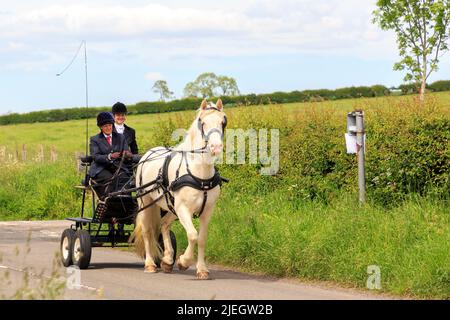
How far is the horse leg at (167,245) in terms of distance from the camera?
570 inches

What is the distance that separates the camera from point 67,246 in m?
15.3

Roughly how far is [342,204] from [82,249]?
4.15m

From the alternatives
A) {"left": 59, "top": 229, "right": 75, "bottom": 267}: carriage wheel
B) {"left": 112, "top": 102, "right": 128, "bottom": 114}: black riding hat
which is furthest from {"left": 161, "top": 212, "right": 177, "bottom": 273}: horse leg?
{"left": 112, "top": 102, "right": 128, "bottom": 114}: black riding hat

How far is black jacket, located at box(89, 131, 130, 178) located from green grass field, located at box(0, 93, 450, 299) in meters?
2.31

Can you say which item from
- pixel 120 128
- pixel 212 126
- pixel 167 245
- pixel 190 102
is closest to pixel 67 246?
pixel 167 245

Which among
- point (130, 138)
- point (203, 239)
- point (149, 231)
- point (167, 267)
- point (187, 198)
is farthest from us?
point (130, 138)

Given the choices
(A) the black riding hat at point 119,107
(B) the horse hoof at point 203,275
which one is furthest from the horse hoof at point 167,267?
(A) the black riding hat at point 119,107

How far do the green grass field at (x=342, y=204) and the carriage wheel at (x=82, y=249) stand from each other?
2.27 m

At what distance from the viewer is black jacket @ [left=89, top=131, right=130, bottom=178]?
15.2 m

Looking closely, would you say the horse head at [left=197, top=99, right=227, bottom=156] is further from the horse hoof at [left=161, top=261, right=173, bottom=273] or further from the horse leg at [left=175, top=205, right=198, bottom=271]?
the horse hoof at [left=161, top=261, right=173, bottom=273]

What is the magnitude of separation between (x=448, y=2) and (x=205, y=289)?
3076 cm

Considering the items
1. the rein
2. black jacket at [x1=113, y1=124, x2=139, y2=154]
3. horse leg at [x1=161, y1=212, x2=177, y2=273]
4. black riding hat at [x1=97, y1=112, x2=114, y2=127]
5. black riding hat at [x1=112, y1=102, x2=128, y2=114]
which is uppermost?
black riding hat at [x1=112, y1=102, x2=128, y2=114]

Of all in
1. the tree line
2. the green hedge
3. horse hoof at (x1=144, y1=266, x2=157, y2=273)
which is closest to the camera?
horse hoof at (x1=144, y1=266, x2=157, y2=273)

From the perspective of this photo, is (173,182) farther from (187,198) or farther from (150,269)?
(150,269)
